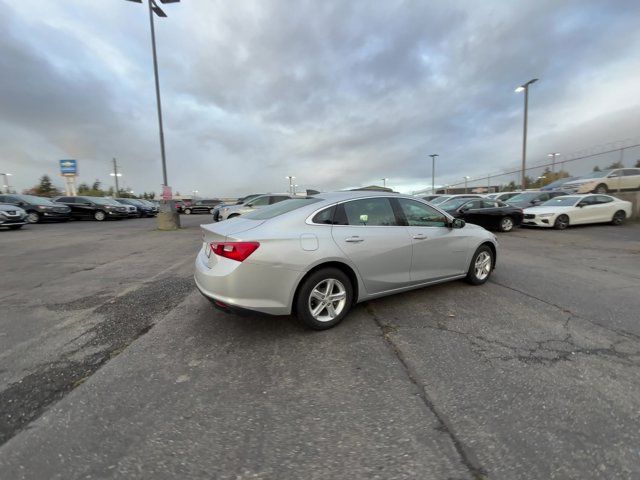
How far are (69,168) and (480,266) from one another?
45978 mm

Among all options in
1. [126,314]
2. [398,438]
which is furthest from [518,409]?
[126,314]

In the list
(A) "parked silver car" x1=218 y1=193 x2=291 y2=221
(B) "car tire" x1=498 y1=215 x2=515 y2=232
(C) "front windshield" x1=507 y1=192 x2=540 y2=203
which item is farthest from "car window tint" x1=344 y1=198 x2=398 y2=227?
(C) "front windshield" x1=507 y1=192 x2=540 y2=203

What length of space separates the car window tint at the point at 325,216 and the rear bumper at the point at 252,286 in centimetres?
69

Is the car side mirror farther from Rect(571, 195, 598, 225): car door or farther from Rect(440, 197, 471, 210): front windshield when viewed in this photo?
Rect(571, 195, 598, 225): car door

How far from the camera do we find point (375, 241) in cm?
385

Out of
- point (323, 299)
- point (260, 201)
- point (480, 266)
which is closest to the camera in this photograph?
point (323, 299)

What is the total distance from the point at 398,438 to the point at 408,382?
623mm

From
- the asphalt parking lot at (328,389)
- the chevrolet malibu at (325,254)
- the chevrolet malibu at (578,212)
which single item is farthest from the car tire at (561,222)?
the chevrolet malibu at (325,254)

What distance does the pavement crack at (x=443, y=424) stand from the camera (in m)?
1.80

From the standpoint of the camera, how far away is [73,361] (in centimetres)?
300

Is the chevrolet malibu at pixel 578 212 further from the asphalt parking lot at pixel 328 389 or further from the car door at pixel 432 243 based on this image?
the car door at pixel 432 243

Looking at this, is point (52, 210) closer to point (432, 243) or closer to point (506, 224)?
point (432, 243)

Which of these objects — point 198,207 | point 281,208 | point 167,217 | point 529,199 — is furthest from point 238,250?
point 198,207

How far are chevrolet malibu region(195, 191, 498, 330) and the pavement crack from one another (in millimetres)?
791
